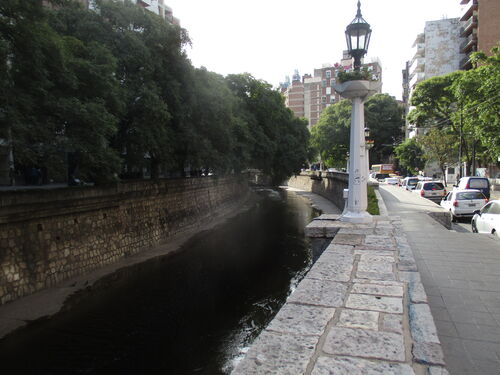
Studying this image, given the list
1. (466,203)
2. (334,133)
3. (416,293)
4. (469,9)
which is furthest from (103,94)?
(469,9)

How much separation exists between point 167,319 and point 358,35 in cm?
813

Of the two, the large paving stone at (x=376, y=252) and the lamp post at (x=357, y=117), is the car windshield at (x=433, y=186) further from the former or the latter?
the large paving stone at (x=376, y=252)

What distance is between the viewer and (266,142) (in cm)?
3350

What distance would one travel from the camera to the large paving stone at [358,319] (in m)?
2.87

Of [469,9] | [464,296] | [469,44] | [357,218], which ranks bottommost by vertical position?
[464,296]

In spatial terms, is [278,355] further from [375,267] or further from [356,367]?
[375,267]

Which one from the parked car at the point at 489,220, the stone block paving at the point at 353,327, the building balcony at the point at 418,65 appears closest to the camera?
the stone block paving at the point at 353,327

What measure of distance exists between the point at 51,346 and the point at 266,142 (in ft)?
88.8

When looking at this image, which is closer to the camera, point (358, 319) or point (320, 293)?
point (358, 319)

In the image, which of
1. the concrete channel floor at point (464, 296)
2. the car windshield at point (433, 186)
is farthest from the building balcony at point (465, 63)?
the concrete channel floor at point (464, 296)

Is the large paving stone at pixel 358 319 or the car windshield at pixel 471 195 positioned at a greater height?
the large paving stone at pixel 358 319

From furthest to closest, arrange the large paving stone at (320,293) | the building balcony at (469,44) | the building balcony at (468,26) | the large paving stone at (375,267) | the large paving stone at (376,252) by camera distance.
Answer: the building balcony at (469,44) < the building balcony at (468,26) < the large paving stone at (376,252) < the large paving stone at (375,267) < the large paving stone at (320,293)

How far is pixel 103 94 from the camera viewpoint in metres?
11.8

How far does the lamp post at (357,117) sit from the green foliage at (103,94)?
7.21 m
